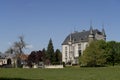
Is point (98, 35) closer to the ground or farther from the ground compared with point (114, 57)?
farther from the ground

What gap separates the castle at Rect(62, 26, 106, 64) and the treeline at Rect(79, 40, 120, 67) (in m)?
22.7

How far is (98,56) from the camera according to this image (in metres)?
91.1

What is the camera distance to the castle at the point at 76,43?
131 meters

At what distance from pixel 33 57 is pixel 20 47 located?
2955 cm

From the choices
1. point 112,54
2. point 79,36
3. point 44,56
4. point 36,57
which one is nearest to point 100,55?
point 112,54

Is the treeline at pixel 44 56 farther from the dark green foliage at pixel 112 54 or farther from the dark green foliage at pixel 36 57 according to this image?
the dark green foliage at pixel 112 54

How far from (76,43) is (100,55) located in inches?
1847

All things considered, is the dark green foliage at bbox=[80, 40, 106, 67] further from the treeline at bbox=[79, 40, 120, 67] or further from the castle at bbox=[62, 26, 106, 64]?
the castle at bbox=[62, 26, 106, 64]

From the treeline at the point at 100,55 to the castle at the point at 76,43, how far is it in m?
22.7

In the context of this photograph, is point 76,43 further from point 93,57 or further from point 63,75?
point 63,75

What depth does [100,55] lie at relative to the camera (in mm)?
91375

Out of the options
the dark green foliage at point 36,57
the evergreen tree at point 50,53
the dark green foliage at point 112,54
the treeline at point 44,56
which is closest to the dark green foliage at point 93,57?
the dark green foliage at point 112,54

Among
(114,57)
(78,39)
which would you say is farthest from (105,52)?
(78,39)

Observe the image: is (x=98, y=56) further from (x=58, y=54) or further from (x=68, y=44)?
(x=58, y=54)
